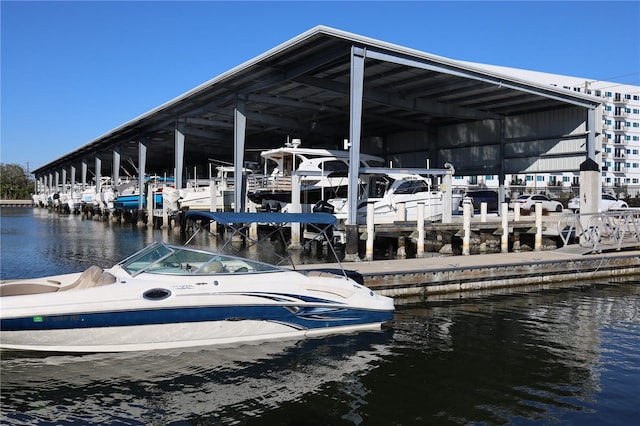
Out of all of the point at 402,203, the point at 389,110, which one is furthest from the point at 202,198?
the point at 402,203

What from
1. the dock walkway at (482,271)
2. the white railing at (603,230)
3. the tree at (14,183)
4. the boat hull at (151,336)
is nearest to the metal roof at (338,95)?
the white railing at (603,230)

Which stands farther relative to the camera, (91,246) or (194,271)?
(91,246)

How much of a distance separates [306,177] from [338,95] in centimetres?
514

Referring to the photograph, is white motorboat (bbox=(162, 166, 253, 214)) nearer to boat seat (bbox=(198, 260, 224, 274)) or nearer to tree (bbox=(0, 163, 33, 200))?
boat seat (bbox=(198, 260, 224, 274))

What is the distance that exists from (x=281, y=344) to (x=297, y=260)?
35.8 ft

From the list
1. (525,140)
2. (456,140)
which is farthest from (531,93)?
(456,140)

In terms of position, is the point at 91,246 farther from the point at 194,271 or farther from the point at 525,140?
the point at 525,140

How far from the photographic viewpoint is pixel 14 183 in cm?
11119

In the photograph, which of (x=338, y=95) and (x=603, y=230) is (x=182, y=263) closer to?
(x=603, y=230)

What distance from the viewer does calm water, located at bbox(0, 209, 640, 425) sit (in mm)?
6348

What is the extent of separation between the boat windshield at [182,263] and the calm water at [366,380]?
1.24 meters

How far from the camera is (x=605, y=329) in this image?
34.3ft

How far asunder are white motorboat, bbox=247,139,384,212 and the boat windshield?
15.1 metres

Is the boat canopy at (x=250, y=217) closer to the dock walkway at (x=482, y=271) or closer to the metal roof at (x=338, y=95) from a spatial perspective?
the dock walkway at (x=482, y=271)
